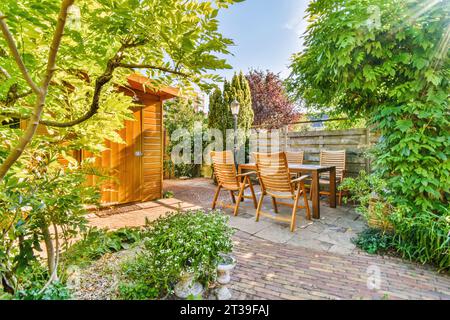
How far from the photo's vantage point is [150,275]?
1769 millimetres

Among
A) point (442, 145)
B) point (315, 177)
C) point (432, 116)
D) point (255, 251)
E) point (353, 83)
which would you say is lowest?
point (255, 251)

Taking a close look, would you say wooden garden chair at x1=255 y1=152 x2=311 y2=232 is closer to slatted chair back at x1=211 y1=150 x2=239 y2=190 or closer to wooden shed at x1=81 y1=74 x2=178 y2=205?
slatted chair back at x1=211 y1=150 x2=239 y2=190

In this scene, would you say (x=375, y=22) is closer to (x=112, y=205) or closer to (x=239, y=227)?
(x=239, y=227)

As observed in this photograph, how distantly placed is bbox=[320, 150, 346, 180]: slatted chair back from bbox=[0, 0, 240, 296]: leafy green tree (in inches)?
169

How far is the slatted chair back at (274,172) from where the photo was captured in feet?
10.4

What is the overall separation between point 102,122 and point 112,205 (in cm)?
333

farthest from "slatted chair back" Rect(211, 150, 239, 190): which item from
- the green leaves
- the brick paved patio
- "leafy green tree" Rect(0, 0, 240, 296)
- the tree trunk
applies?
the tree trunk

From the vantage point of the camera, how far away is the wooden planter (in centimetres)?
270

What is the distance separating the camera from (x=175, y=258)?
1633mm

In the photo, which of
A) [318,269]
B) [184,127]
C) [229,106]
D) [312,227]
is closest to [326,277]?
[318,269]

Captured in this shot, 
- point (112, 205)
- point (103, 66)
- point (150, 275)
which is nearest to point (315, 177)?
point (150, 275)

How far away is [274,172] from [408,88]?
1.79 metres

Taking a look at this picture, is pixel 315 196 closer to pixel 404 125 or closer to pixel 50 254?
pixel 404 125
